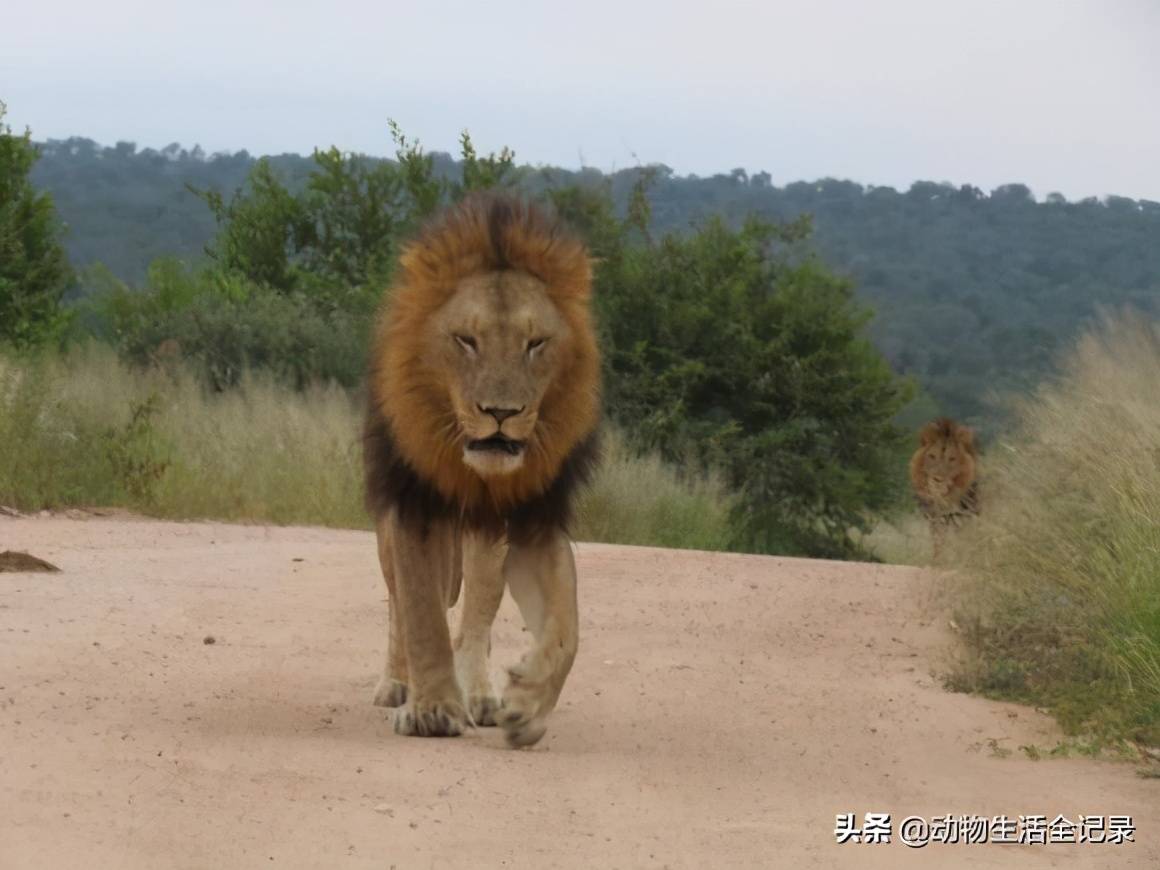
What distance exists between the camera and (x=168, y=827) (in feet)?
15.8

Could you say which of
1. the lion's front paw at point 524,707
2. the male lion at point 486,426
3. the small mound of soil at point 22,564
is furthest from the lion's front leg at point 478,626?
the small mound of soil at point 22,564

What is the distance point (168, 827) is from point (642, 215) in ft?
69.2

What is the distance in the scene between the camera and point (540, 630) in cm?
647

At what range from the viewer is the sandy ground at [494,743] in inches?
195

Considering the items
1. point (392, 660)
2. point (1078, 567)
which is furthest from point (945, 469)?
point (392, 660)

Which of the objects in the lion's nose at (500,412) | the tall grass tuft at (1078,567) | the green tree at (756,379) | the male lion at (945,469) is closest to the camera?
the lion's nose at (500,412)

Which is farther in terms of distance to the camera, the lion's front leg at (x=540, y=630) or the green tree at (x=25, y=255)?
the green tree at (x=25, y=255)

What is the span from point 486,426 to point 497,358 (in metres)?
0.21

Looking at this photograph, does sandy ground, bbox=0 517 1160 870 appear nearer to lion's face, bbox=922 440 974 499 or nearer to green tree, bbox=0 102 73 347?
lion's face, bbox=922 440 974 499

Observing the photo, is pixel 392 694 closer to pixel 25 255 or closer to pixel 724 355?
pixel 724 355

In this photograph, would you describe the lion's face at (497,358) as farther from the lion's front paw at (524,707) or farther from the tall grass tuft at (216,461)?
the tall grass tuft at (216,461)

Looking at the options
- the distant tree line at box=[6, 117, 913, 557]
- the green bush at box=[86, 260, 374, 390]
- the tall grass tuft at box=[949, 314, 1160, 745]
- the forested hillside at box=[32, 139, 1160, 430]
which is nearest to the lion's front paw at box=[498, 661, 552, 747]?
the tall grass tuft at box=[949, 314, 1160, 745]

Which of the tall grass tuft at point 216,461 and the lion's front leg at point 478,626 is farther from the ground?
the lion's front leg at point 478,626

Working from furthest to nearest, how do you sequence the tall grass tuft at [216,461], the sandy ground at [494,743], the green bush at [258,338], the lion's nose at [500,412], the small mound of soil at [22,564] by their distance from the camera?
1. the green bush at [258,338]
2. the tall grass tuft at [216,461]
3. the small mound of soil at [22,564]
4. the lion's nose at [500,412]
5. the sandy ground at [494,743]
